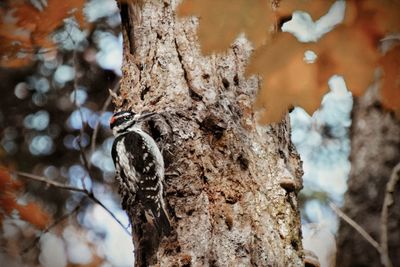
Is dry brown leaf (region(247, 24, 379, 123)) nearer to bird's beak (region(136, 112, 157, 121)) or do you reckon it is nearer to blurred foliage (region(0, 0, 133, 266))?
bird's beak (region(136, 112, 157, 121))

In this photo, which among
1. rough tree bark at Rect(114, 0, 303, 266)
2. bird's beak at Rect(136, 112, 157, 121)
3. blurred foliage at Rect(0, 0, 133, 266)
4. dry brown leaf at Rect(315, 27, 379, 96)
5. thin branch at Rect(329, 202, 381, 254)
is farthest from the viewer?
blurred foliage at Rect(0, 0, 133, 266)

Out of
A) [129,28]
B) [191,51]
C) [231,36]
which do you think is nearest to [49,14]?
[129,28]

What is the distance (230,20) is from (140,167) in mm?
1224

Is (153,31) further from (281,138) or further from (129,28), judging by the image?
(281,138)

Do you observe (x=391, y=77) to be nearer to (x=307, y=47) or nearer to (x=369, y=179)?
(x=307, y=47)

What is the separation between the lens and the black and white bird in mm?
2314

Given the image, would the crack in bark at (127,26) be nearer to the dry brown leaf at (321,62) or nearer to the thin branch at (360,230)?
the dry brown leaf at (321,62)

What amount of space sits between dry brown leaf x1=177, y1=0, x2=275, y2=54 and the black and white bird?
2.44ft

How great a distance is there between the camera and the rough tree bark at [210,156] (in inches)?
87.8

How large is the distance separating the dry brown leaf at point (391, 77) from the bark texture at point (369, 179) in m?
1.43

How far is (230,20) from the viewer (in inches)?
66.2

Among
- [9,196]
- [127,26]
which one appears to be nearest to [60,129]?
[9,196]

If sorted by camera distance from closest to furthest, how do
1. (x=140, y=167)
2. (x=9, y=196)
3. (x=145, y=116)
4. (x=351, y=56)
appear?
1. (x=351, y=56)
2. (x=145, y=116)
3. (x=140, y=167)
4. (x=9, y=196)

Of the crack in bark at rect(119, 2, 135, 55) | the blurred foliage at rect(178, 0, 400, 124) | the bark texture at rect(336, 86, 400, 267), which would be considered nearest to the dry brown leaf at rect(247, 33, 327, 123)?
the blurred foliage at rect(178, 0, 400, 124)
